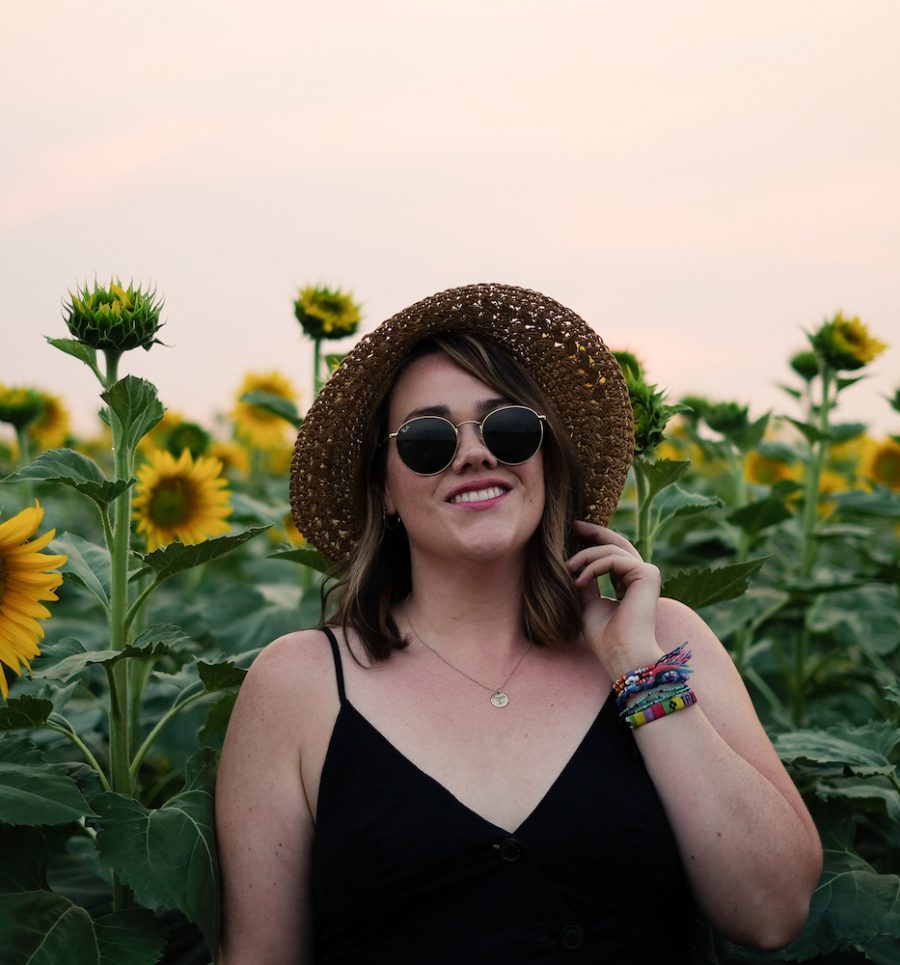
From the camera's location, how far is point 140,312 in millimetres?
2033

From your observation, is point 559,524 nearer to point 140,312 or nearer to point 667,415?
point 667,415

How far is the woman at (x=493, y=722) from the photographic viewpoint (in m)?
1.84

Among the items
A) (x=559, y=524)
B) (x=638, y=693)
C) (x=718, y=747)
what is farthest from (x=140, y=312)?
(x=718, y=747)

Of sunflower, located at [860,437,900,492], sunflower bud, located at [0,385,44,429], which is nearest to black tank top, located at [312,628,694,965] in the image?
sunflower bud, located at [0,385,44,429]

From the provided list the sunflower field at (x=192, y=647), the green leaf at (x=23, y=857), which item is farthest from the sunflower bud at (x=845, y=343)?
the green leaf at (x=23, y=857)

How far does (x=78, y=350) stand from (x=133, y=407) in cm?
15

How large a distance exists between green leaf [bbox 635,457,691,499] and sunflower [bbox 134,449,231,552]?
3.72ft

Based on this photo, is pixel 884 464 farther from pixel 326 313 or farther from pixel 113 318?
pixel 113 318

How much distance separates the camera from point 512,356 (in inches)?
88.8

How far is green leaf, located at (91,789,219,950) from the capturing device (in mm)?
1780

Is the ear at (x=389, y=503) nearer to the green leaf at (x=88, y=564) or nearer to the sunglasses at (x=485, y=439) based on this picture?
the sunglasses at (x=485, y=439)

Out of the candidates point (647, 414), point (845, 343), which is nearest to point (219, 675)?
point (647, 414)

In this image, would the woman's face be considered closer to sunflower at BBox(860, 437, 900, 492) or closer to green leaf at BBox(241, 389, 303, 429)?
green leaf at BBox(241, 389, 303, 429)

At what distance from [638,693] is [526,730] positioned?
19 centimetres
